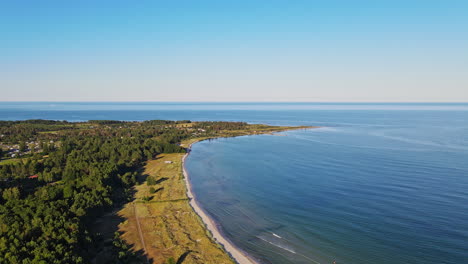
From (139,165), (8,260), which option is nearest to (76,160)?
(139,165)

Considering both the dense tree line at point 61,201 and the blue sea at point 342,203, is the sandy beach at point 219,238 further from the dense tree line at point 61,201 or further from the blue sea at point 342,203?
the dense tree line at point 61,201

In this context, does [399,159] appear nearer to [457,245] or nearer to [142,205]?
[457,245]

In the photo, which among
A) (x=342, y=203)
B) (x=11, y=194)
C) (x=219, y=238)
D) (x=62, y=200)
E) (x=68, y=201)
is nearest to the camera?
(x=219, y=238)

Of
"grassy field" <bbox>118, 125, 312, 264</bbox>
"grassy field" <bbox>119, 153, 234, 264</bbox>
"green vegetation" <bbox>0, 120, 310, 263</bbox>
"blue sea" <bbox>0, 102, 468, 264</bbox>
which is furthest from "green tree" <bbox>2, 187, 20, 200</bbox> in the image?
"blue sea" <bbox>0, 102, 468, 264</bbox>

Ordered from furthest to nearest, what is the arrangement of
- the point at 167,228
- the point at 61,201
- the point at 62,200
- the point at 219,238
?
the point at 62,200 < the point at 61,201 < the point at 167,228 < the point at 219,238

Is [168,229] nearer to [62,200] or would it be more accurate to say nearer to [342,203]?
[62,200]

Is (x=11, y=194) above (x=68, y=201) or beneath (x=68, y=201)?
above

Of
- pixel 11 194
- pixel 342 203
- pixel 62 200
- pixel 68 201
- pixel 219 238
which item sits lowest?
pixel 219 238

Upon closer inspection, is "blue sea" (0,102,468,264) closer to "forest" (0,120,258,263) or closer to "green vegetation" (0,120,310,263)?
"green vegetation" (0,120,310,263)

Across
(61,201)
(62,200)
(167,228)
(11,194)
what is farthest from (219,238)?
(11,194)
